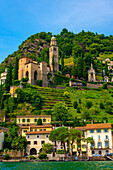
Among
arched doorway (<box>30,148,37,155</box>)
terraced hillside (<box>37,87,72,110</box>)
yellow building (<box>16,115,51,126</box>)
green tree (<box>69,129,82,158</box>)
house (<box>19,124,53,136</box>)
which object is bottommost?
arched doorway (<box>30,148,37,155</box>)

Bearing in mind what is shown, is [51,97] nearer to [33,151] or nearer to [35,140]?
[35,140]

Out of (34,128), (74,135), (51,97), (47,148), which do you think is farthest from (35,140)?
(51,97)

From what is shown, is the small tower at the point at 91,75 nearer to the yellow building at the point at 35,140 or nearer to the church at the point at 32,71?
the church at the point at 32,71

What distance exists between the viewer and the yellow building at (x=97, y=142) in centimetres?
6147

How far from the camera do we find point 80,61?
12262cm

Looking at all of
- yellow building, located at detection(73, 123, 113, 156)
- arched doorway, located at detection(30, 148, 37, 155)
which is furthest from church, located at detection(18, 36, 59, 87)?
yellow building, located at detection(73, 123, 113, 156)

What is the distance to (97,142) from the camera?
207ft

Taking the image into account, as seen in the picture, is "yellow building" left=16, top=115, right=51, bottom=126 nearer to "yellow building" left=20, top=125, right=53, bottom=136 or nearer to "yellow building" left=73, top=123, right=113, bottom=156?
"yellow building" left=20, top=125, right=53, bottom=136

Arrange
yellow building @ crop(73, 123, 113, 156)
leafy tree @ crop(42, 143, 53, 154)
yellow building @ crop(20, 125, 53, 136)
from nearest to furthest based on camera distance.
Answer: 1. leafy tree @ crop(42, 143, 53, 154)
2. yellow building @ crop(73, 123, 113, 156)
3. yellow building @ crop(20, 125, 53, 136)

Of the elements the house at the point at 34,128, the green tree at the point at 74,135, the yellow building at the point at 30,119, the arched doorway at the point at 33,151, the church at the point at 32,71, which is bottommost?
the arched doorway at the point at 33,151

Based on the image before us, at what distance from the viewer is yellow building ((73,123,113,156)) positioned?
202 feet

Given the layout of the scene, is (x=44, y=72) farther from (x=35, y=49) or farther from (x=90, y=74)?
(x=35, y=49)

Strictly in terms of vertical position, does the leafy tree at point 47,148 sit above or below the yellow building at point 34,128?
below

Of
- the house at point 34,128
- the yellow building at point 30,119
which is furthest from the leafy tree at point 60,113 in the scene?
the house at point 34,128
